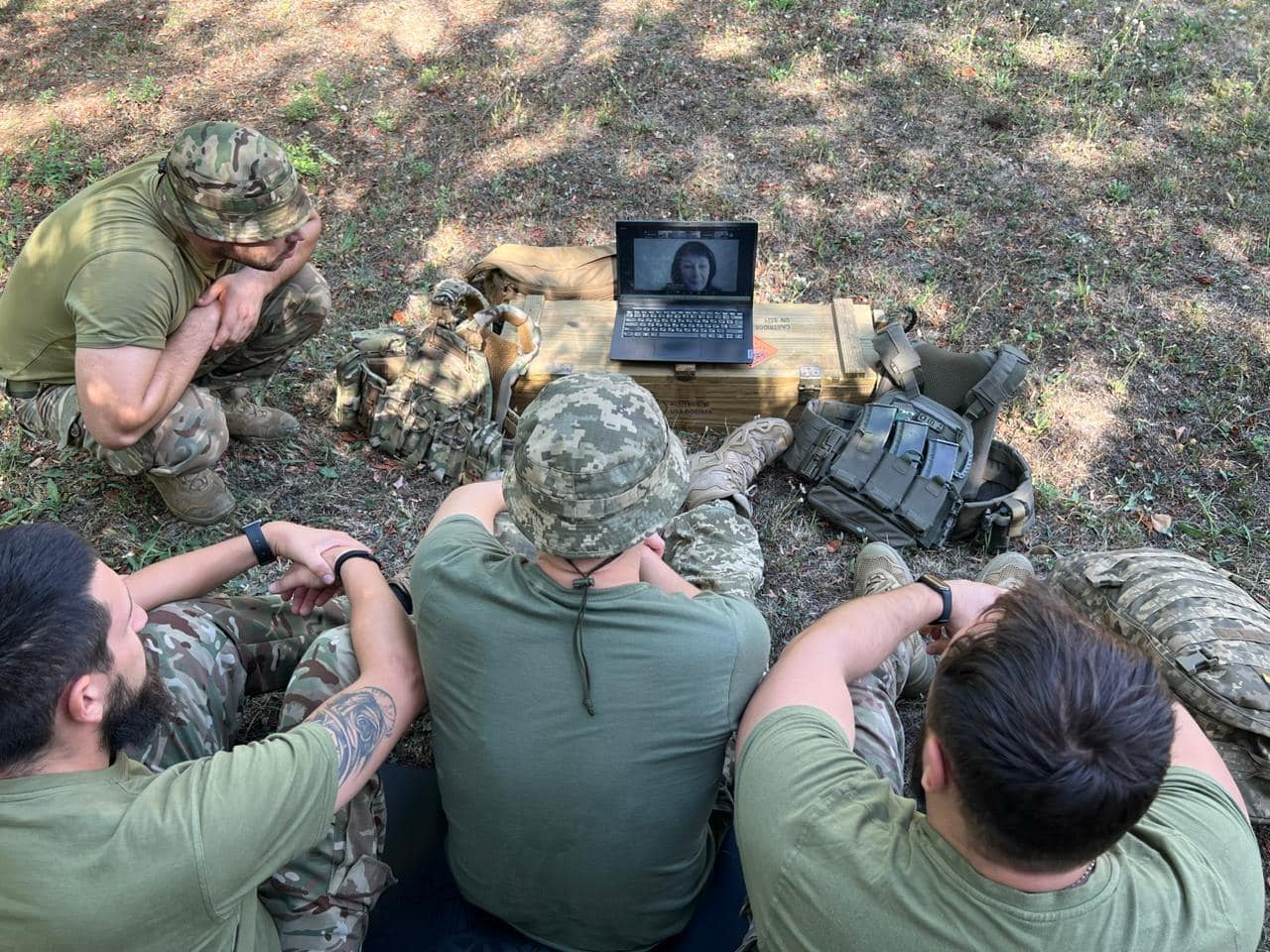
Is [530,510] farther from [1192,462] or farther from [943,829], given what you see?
[1192,462]

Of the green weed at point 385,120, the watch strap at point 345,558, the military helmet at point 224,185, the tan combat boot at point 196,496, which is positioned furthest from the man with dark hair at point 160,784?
the green weed at point 385,120

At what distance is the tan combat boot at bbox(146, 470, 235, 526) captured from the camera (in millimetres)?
3596

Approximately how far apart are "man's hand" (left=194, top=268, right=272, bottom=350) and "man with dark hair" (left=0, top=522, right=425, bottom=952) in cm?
151

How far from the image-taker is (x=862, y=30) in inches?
286

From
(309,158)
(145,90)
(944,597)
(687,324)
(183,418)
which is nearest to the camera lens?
(944,597)

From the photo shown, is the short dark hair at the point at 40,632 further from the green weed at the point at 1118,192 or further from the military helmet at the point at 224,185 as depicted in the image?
the green weed at the point at 1118,192

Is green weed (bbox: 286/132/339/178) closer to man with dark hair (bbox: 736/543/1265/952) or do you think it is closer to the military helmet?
the military helmet

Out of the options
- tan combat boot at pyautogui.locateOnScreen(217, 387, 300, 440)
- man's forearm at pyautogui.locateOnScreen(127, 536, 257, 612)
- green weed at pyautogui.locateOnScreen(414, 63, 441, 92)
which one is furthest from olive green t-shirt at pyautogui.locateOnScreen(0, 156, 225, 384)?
green weed at pyautogui.locateOnScreen(414, 63, 441, 92)

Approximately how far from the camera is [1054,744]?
4.60 ft

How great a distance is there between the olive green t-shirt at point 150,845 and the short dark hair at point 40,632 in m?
0.11

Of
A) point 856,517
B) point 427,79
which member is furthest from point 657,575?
point 427,79

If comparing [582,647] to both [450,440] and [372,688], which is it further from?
[450,440]

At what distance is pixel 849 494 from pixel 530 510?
7.38 ft

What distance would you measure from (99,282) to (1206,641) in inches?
146
